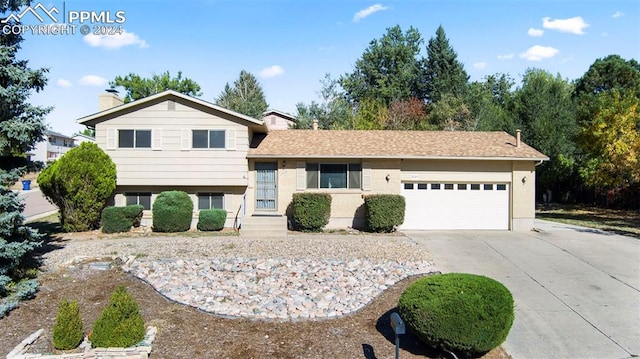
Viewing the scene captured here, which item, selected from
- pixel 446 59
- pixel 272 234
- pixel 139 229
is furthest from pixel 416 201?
pixel 446 59

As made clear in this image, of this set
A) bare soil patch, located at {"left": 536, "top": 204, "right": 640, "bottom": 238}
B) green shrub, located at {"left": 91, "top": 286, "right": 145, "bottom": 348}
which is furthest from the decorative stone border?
bare soil patch, located at {"left": 536, "top": 204, "right": 640, "bottom": 238}

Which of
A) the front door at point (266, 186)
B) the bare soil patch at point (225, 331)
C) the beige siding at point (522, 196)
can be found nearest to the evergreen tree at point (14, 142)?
the bare soil patch at point (225, 331)

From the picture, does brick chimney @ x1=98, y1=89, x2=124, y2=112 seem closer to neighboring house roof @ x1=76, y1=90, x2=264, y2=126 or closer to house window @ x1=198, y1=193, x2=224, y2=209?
neighboring house roof @ x1=76, y1=90, x2=264, y2=126

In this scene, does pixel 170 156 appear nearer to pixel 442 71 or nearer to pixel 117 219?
pixel 117 219

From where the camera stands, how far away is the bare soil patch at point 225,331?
6.85 meters

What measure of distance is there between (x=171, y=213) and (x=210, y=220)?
1451 millimetres

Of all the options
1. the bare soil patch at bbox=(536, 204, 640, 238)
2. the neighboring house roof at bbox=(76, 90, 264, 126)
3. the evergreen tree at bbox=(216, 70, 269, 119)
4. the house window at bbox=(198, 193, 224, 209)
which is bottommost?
the bare soil patch at bbox=(536, 204, 640, 238)

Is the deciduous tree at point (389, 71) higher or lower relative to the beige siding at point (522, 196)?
higher

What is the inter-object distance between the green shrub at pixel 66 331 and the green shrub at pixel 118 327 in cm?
28

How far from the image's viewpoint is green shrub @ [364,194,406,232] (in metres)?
16.4

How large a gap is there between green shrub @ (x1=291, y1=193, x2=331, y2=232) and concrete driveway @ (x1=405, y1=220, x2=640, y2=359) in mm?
3379

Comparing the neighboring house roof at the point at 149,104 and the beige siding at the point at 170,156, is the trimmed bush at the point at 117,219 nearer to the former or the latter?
the beige siding at the point at 170,156

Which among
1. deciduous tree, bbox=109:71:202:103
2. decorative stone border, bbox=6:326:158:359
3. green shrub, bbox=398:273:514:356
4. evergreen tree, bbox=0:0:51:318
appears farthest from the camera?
deciduous tree, bbox=109:71:202:103

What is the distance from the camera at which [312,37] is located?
18.4 meters
